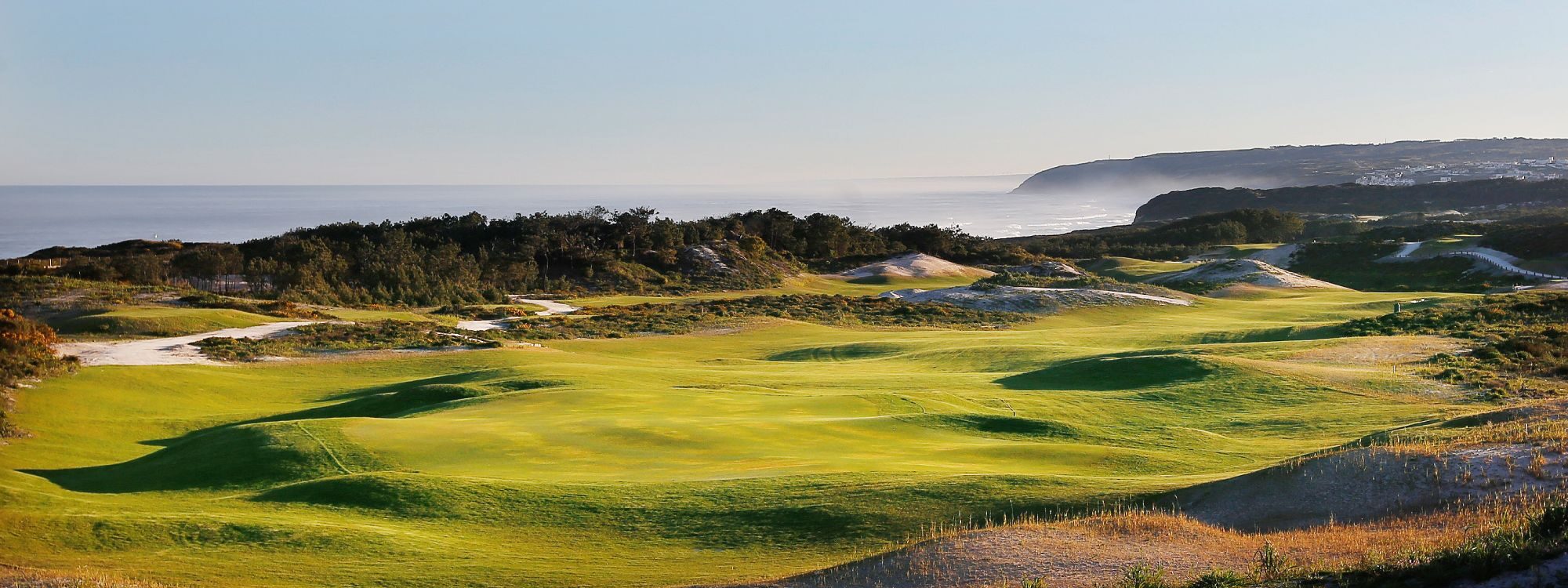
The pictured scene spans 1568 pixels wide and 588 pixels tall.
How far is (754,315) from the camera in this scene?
5175 cm

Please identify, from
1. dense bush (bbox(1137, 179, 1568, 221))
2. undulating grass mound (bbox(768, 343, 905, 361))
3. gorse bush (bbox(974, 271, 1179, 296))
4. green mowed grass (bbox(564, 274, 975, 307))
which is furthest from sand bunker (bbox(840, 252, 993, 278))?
dense bush (bbox(1137, 179, 1568, 221))

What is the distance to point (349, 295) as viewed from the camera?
55938 millimetres

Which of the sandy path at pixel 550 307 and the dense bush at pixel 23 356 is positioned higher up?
the dense bush at pixel 23 356

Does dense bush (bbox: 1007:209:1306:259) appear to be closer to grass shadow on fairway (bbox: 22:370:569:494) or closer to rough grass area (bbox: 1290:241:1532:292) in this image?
rough grass area (bbox: 1290:241:1532:292)

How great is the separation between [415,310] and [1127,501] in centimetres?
4538

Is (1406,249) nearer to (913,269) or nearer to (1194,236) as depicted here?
(913,269)

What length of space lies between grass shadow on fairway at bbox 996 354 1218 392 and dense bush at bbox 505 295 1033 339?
19.9m

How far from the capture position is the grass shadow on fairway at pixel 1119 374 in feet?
88.3

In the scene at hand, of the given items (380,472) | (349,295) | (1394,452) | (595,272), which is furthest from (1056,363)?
(595,272)

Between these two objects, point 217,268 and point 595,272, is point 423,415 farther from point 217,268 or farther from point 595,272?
point 595,272

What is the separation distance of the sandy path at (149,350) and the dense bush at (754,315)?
389 inches

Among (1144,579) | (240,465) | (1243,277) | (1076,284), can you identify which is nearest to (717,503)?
(1144,579)

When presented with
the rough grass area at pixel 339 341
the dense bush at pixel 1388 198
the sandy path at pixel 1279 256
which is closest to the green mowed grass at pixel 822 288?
the rough grass area at pixel 339 341

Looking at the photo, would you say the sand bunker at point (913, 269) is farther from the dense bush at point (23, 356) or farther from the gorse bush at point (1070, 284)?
the dense bush at point (23, 356)
